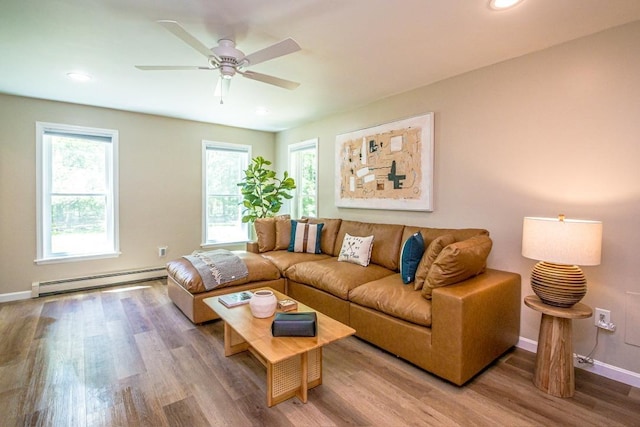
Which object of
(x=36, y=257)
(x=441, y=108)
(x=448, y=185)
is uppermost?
(x=441, y=108)

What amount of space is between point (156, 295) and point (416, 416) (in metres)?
3.31

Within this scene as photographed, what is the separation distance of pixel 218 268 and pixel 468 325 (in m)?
2.30

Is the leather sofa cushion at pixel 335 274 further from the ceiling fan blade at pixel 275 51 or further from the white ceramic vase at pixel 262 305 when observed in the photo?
the ceiling fan blade at pixel 275 51

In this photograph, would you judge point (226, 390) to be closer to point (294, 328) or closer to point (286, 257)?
point (294, 328)

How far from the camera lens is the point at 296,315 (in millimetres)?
1955

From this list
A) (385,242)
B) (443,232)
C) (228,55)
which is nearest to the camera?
(228,55)

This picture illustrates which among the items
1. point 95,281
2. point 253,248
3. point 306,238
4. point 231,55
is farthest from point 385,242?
point 95,281

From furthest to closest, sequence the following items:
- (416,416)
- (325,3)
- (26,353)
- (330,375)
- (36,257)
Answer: (36,257), (26,353), (330,375), (325,3), (416,416)

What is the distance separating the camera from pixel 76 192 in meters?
4.03

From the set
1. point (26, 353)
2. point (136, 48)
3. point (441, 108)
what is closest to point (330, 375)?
point (26, 353)

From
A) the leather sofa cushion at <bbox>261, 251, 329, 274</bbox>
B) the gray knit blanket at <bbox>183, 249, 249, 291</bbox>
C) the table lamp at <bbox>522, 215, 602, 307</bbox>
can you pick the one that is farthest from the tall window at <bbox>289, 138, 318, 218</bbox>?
the table lamp at <bbox>522, 215, 602, 307</bbox>

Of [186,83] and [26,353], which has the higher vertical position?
[186,83]

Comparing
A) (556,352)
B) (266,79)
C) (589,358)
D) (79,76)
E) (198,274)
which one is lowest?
(589,358)

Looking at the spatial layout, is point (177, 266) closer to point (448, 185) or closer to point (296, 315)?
point (296, 315)
